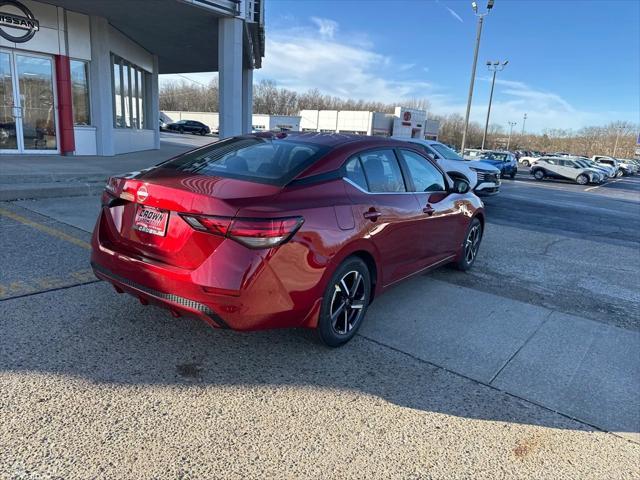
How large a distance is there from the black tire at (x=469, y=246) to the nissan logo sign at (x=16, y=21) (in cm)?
1216

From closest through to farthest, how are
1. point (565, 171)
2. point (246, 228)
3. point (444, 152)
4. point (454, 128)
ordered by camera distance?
point (246, 228) → point (444, 152) → point (565, 171) → point (454, 128)

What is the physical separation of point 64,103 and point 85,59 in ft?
5.01

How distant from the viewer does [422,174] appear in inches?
184

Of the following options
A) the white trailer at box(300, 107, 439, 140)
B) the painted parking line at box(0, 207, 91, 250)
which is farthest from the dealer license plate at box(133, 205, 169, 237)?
the white trailer at box(300, 107, 439, 140)

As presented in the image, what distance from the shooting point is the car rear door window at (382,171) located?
3.85 metres

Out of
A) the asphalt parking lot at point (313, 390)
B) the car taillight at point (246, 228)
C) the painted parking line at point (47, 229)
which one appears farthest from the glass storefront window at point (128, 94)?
the car taillight at point (246, 228)

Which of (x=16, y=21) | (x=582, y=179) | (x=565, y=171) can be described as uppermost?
(x=16, y=21)

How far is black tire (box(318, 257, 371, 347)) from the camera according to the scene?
10.8 feet

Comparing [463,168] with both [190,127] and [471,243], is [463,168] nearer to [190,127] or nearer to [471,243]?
[471,243]

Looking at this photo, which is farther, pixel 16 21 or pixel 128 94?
pixel 128 94

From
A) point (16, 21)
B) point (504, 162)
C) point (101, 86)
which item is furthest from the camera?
point (504, 162)

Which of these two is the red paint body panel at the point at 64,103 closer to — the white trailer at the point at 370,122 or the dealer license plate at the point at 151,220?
the dealer license plate at the point at 151,220

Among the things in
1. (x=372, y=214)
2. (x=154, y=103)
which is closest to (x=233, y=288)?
(x=372, y=214)

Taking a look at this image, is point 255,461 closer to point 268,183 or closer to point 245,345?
point 245,345
